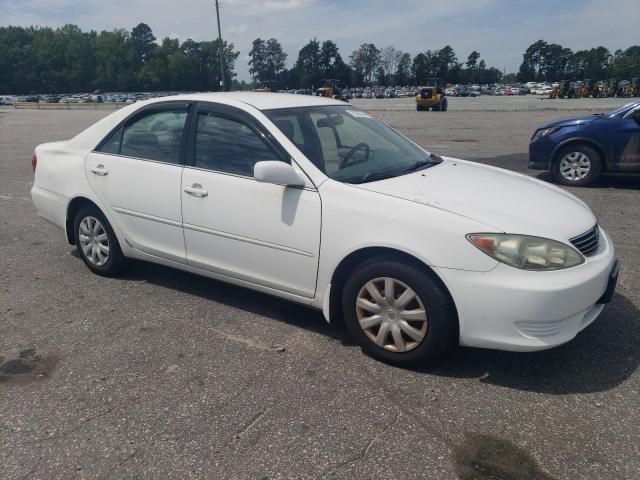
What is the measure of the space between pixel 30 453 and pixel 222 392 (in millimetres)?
941

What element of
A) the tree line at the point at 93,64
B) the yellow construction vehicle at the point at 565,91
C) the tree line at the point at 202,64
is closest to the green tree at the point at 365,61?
the tree line at the point at 202,64

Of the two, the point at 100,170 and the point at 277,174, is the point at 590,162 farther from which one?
the point at 100,170

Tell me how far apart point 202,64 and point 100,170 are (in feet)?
429

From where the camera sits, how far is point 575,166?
8477 millimetres

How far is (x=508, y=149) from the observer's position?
13.2 meters

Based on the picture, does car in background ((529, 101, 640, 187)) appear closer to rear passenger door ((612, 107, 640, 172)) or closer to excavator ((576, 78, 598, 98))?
rear passenger door ((612, 107, 640, 172))

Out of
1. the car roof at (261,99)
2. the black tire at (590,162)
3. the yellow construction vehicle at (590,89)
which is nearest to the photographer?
the car roof at (261,99)

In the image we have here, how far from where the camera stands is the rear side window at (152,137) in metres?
4.00

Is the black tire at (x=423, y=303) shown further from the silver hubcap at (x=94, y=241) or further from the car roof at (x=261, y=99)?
the silver hubcap at (x=94, y=241)

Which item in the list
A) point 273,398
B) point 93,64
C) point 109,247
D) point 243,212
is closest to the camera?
point 273,398

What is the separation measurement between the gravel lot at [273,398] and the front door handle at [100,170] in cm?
98

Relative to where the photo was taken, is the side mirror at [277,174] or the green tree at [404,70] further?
the green tree at [404,70]

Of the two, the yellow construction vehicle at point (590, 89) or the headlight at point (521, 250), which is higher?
the headlight at point (521, 250)

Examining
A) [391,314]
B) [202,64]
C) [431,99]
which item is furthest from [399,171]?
[202,64]
